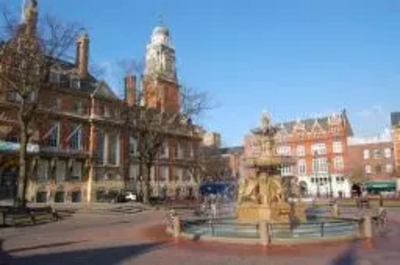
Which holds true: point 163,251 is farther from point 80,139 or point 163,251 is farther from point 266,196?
point 80,139

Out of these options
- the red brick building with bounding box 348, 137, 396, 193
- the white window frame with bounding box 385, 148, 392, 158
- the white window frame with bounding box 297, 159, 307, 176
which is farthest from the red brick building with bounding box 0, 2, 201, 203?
the white window frame with bounding box 385, 148, 392, 158

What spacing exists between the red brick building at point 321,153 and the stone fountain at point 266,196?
5946 centimetres

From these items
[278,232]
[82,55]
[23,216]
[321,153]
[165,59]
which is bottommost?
[278,232]

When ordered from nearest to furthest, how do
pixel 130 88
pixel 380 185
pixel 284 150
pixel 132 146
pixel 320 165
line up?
1. pixel 130 88
2. pixel 132 146
3. pixel 380 185
4. pixel 320 165
5. pixel 284 150

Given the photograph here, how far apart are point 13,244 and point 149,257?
262 inches

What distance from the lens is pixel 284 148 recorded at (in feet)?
323

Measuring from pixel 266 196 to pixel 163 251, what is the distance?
10659mm

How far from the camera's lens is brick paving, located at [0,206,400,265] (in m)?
14.6

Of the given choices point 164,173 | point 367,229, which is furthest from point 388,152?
point 367,229

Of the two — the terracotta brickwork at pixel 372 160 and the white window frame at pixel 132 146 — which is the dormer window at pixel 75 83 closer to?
the white window frame at pixel 132 146

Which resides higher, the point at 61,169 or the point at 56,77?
the point at 56,77

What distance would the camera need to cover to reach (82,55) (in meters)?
63.3

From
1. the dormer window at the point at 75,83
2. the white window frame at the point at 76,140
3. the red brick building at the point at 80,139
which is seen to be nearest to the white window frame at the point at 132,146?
the red brick building at the point at 80,139

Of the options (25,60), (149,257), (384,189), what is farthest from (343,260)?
(384,189)
